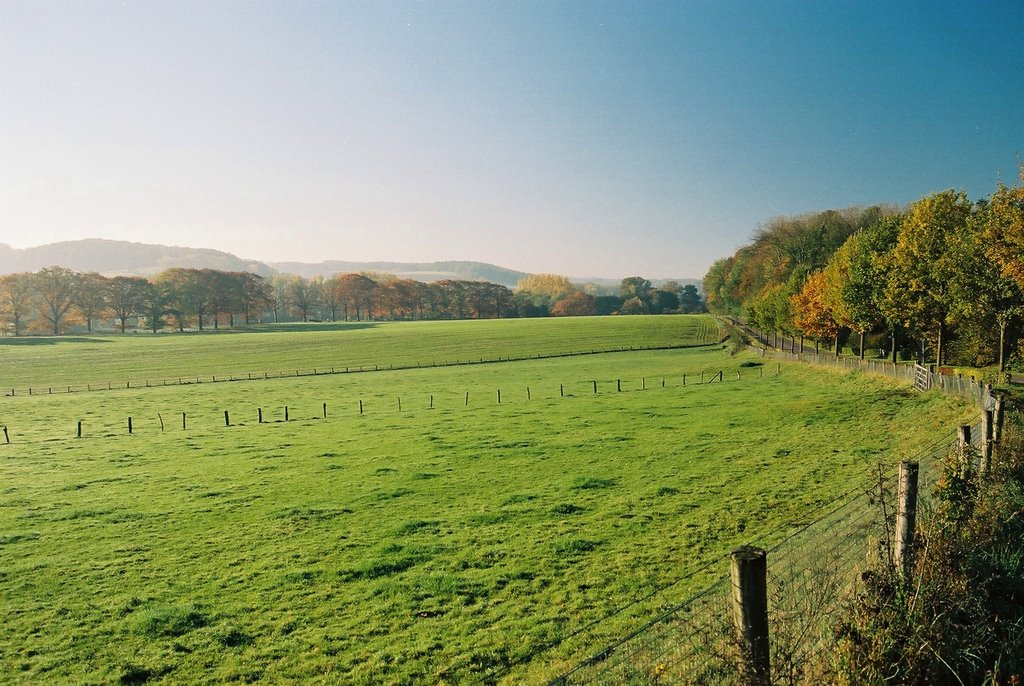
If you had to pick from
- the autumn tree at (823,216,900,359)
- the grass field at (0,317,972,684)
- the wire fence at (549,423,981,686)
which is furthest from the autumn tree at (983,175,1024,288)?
the wire fence at (549,423,981,686)

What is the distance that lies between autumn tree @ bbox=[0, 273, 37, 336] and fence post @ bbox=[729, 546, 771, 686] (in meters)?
157

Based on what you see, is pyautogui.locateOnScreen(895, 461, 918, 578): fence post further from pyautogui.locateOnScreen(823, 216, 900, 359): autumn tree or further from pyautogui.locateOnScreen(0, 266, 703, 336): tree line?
pyautogui.locateOnScreen(0, 266, 703, 336): tree line

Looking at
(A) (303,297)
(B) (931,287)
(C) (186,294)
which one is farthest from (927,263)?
(A) (303,297)

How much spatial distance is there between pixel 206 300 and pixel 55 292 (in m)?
28.6

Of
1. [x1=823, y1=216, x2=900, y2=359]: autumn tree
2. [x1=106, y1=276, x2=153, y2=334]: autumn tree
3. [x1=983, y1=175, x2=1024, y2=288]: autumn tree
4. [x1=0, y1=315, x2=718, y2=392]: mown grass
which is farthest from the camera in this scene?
[x1=106, y1=276, x2=153, y2=334]: autumn tree

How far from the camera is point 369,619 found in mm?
11570

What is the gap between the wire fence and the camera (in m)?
6.20

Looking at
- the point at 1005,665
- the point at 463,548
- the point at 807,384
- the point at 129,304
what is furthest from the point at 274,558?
the point at 129,304

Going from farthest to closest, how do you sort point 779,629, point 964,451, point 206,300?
point 206,300 < point 964,451 < point 779,629

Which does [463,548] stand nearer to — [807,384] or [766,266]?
[807,384]

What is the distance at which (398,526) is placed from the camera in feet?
55.9

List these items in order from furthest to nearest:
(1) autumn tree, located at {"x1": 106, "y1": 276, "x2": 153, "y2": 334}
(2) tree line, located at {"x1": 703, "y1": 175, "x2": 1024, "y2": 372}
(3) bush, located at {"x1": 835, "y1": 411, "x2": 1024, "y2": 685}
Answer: (1) autumn tree, located at {"x1": 106, "y1": 276, "x2": 153, "y2": 334}, (2) tree line, located at {"x1": 703, "y1": 175, "x2": 1024, "y2": 372}, (3) bush, located at {"x1": 835, "y1": 411, "x2": 1024, "y2": 685}

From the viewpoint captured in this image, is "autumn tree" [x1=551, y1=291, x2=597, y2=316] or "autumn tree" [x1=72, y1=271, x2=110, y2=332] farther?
"autumn tree" [x1=551, y1=291, x2=597, y2=316]

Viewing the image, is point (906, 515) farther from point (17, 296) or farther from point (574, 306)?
point (574, 306)
